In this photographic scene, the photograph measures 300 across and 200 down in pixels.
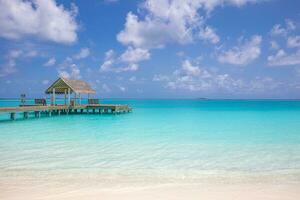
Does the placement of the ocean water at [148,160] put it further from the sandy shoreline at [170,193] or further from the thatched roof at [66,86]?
the thatched roof at [66,86]

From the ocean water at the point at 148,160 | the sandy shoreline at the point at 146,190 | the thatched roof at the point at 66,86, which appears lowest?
the ocean water at the point at 148,160

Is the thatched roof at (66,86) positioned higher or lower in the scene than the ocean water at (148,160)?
higher

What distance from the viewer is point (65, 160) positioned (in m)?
7.91

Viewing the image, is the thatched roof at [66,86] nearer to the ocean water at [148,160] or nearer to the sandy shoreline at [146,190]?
the ocean water at [148,160]

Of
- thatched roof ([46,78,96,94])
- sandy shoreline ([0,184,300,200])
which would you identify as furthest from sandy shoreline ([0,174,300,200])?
thatched roof ([46,78,96,94])

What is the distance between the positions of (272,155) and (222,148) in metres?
1.60

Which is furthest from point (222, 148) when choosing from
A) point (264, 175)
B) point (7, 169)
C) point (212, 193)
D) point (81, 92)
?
point (81, 92)

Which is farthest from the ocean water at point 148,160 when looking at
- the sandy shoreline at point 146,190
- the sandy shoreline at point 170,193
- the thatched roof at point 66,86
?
the thatched roof at point 66,86

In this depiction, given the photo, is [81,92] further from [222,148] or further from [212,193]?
[212,193]

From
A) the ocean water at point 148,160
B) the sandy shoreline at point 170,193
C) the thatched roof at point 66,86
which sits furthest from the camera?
the thatched roof at point 66,86

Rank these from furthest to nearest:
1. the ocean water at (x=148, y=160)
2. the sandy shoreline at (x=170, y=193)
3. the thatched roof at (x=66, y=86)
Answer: the thatched roof at (x=66, y=86) → the ocean water at (x=148, y=160) → the sandy shoreline at (x=170, y=193)

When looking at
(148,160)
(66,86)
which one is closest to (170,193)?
(148,160)

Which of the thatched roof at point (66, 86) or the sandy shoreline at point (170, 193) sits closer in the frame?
the sandy shoreline at point (170, 193)

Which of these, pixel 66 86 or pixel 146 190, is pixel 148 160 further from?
pixel 66 86
